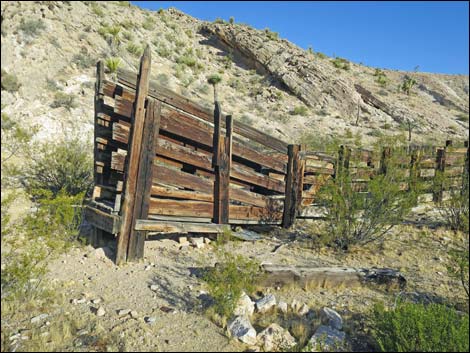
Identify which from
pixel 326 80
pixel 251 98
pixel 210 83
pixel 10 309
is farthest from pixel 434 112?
pixel 10 309

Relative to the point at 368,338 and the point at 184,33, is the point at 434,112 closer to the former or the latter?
the point at 184,33

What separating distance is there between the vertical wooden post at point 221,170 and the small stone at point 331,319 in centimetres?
282

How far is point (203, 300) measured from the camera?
4062 millimetres

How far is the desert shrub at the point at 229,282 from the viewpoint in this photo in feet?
12.0

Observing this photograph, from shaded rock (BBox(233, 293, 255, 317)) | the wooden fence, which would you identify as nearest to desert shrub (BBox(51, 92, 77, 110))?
the wooden fence

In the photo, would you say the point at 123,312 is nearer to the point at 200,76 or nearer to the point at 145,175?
the point at 145,175

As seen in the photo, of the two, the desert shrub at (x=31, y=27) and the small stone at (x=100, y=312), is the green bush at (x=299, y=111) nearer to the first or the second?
the desert shrub at (x=31, y=27)

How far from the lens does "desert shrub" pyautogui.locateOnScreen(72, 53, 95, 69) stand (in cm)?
1354

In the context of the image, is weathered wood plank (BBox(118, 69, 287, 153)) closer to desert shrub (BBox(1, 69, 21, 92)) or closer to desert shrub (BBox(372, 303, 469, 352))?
desert shrub (BBox(372, 303, 469, 352))

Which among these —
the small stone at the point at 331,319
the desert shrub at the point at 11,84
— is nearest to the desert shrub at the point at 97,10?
the desert shrub at the point at 11,84

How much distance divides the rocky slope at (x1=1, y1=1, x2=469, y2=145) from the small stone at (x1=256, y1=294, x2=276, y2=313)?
7.47m

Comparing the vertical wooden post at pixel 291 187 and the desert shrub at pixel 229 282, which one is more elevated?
the vertical wooden post at pixel 291 187

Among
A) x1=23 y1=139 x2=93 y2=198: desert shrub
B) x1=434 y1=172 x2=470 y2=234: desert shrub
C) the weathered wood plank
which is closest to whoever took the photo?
the weathered wood plank

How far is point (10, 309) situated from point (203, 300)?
191cm
